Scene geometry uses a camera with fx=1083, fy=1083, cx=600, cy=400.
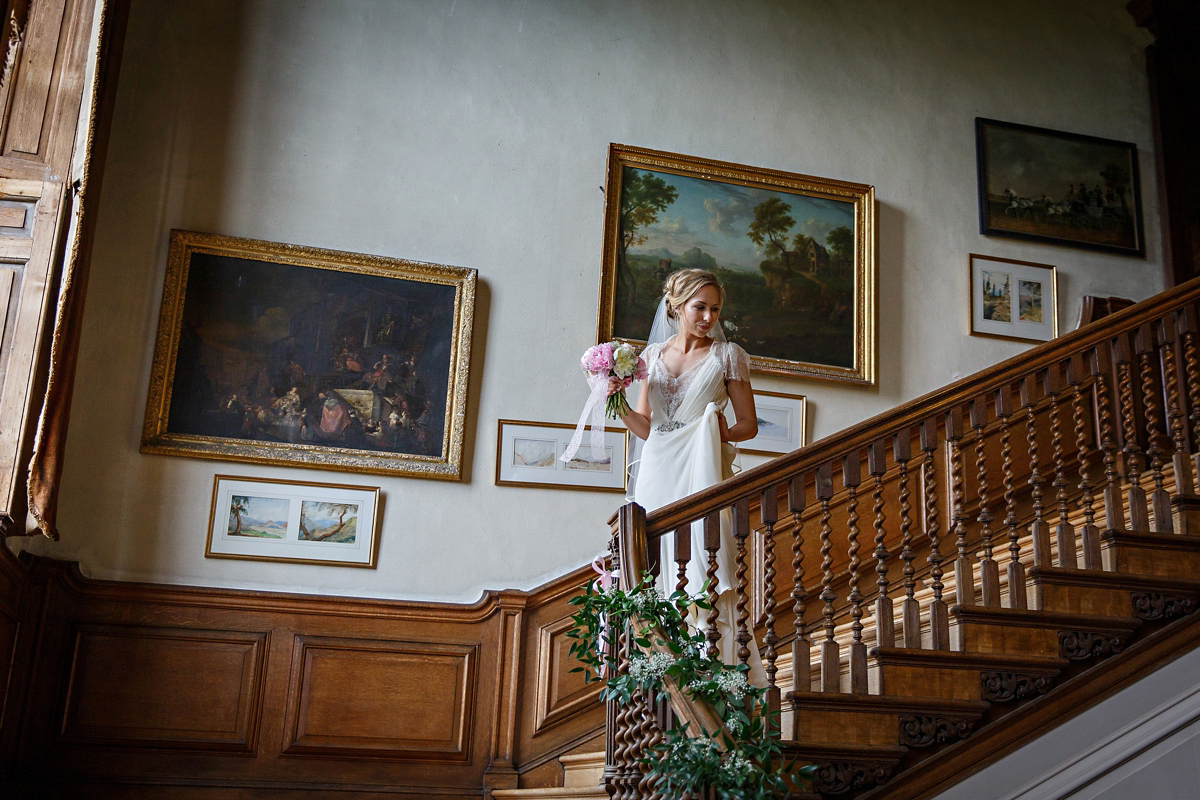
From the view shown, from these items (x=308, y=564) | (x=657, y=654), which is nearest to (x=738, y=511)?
(x=657, y=654)

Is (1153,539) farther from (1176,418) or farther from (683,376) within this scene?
(683,376)

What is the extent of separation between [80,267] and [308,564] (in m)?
→ 1.73

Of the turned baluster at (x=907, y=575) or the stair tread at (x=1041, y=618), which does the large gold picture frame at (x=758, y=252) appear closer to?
the turned baluster at (x=907, y=575)

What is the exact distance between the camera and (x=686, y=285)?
14.6 feet

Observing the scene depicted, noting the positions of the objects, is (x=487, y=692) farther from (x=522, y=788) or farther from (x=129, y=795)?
(x=129, y=795)

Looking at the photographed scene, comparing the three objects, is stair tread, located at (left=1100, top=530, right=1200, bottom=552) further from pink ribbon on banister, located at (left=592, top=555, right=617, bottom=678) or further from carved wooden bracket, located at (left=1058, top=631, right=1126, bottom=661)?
pink ribbon on banister, located at (left=592, top=555, right=617, bottom=678)

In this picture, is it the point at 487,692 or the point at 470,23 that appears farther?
the point at 470,23

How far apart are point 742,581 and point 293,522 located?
8.71 feet

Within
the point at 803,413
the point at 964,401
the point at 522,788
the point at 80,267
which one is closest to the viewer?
the point at 964,401

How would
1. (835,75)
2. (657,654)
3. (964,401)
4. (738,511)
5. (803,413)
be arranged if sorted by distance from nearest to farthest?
1. (657,654)
2. (738,511)
3. (964,401)
4. (803,413)
5. (835,75)

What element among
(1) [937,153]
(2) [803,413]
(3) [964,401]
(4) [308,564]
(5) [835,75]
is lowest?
(4) [308,564]

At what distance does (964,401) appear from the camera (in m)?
4.12

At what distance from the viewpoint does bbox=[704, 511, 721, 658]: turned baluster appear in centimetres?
344

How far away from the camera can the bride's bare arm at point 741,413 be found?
4.30m
